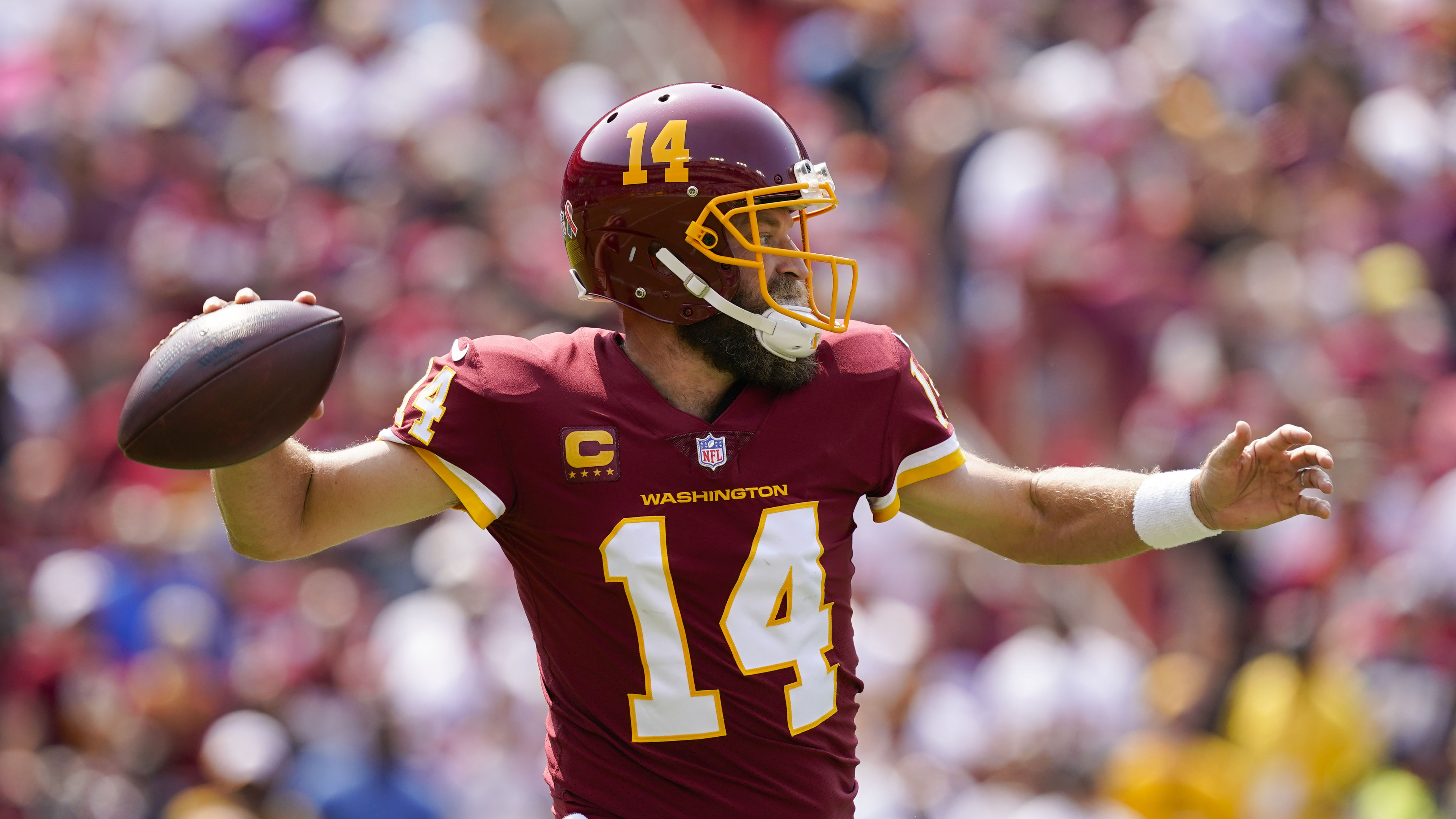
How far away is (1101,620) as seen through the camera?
693 cm

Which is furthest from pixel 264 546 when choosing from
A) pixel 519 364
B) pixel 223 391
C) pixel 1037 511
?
pixel 1037 511

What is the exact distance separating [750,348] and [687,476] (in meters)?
0.28

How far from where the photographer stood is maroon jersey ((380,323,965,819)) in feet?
9.69

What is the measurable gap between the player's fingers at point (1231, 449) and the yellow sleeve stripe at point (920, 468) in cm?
48

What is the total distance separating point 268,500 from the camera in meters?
2.91

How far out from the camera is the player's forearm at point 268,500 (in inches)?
114

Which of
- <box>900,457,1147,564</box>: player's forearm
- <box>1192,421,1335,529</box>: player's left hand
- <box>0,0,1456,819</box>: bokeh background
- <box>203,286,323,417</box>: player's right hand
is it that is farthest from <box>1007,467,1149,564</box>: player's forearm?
<box>0,0,1456,819</box>: bokeh background

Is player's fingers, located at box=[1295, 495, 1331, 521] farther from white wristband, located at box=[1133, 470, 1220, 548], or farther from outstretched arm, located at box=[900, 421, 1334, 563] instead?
white wristband, located at box=[1133, 470, 1220, 548]

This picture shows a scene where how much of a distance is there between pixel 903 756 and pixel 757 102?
12.1ft

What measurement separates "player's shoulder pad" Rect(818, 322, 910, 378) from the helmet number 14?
42 cm

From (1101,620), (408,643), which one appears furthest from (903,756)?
(408,643)

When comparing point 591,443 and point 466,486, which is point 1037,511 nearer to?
point 591,443

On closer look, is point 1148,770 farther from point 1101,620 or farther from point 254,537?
point 254,537

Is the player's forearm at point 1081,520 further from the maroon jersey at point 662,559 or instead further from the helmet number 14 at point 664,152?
the helmet number 14 at point 664,152
